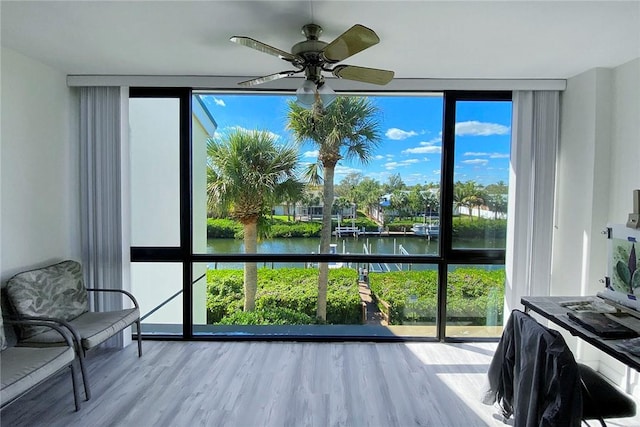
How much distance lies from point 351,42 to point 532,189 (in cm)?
238

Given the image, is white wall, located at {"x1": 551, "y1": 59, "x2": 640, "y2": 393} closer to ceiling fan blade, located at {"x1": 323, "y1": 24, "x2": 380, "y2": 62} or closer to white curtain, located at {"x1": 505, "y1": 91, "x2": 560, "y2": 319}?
white curtain, located at {"x1": 505, "y1": 91, "x2": 560, "y2": 319}

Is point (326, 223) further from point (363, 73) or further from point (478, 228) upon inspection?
point (363, 73)

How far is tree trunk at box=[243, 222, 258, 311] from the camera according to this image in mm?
3459

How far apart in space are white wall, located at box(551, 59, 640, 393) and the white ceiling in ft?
0.62

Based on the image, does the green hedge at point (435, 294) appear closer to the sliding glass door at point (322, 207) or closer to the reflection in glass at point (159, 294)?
the sliding glass door at point (322, 207)

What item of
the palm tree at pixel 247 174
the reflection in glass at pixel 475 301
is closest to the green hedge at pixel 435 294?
the reflection in glass at pixel 475 301

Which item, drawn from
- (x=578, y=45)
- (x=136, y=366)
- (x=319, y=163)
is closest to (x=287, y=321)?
(x=136, y=366)

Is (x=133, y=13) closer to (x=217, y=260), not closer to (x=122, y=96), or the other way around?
(x=122, y=96)

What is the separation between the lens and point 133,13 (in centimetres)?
199

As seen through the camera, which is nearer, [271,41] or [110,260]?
[271,41]

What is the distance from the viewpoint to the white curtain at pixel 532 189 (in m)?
3.09

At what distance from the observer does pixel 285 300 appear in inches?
142

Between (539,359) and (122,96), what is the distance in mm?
3722

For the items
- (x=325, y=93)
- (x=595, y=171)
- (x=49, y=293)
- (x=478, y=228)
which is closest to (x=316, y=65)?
(x=325, y=93)
